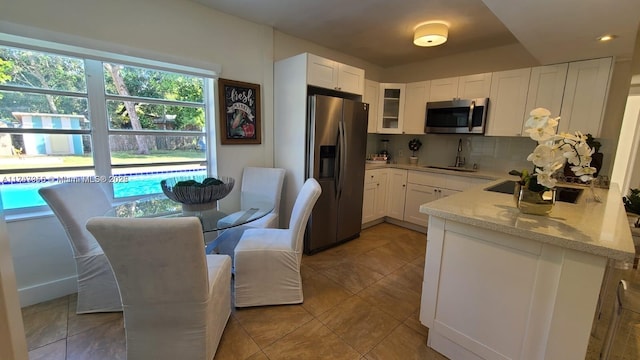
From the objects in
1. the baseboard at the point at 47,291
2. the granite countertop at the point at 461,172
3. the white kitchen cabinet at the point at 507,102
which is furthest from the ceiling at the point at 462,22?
the baseboard at the point at 47,291

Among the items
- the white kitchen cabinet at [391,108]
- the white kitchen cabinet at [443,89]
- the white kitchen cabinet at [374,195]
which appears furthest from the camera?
the white kitchen cabinet at [391,108]

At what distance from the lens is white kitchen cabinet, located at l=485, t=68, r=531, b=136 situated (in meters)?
3.06

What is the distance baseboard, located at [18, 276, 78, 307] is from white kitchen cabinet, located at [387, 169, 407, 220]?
3.63 m

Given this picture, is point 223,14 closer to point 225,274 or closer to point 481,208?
point 225,274

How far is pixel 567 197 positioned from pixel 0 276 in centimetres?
313

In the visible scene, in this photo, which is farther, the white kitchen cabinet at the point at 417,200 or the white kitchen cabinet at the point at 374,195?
the white kitchen cabinet at the point at 374,195

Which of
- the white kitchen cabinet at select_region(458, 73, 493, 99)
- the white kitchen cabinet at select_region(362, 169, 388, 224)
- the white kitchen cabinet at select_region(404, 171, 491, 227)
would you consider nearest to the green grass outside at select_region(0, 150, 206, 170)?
the white kitchen cabinet at select_region(362, 169, 388, 224)

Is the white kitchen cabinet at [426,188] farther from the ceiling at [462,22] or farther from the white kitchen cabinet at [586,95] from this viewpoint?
the ceiling at [462,22]

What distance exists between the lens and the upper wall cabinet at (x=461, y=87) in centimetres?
330

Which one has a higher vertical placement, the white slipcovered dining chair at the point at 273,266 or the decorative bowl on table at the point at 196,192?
the decorative bowl on table at the point at 196,192

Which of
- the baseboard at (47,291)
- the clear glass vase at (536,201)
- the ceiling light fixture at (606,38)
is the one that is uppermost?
the ceiling light fixture at (606,38)

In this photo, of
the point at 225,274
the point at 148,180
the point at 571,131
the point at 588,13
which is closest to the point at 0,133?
the point at 148,180

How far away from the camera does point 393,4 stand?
2.37 meters

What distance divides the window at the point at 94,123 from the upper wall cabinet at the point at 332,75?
3.49ft
